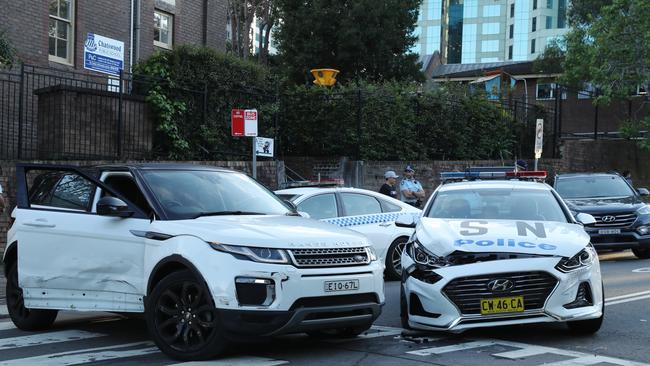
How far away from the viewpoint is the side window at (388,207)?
39.5 feet

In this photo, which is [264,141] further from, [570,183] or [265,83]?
[570,183]

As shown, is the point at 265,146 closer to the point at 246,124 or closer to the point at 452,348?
the point at 246,124

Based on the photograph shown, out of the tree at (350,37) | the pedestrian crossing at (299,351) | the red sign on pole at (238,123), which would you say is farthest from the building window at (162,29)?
the pedestrian crossing at (299,351)

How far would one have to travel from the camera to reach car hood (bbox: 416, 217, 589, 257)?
6906mm

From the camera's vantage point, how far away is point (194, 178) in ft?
23.8

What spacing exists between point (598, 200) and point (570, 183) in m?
1.17

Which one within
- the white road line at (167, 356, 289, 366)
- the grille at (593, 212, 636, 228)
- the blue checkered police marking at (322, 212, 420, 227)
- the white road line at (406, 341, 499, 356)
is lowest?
the white road line at (167, 356, 289, 366)

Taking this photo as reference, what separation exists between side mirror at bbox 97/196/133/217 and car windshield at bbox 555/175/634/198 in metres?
11.6

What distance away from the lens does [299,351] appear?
6605mm

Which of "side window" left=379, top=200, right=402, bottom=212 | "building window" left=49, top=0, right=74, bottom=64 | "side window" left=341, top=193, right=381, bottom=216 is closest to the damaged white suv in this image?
"side window" left=341, top=193, right=381, bottom=216

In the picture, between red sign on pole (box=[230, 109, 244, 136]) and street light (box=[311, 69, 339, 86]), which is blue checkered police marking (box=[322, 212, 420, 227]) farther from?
street light (box=[311, 69, 339, 86])

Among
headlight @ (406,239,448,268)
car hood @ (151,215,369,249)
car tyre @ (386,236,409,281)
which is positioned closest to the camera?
car hood @ (151,215,369,249)

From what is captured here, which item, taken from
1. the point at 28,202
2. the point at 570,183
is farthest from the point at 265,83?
the point at 28,202

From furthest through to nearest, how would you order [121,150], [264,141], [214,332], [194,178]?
[121,150], [264,141], [194,178], [214,332]
